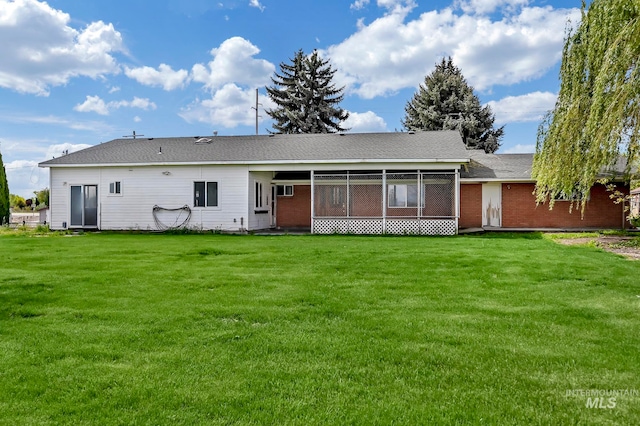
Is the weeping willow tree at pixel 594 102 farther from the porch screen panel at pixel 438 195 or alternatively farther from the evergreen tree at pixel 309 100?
the evergreen tree at pixel 309 100

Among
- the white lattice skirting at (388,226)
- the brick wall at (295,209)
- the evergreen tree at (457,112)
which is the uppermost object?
the evergreen tree at (457,112)

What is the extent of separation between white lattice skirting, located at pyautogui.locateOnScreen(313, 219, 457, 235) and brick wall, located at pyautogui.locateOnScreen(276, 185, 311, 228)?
9.50ft

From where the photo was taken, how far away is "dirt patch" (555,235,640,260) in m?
11.2

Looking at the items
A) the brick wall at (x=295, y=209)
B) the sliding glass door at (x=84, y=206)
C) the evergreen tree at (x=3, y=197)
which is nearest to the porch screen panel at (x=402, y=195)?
the brick wall at (x=295, y=209)

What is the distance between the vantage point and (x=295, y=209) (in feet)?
66.2

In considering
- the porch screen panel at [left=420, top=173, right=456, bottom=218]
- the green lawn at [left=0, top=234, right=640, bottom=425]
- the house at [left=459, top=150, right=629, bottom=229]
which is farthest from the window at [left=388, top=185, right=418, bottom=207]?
the green lawn at [left=0, top=234, right=640, bottom=425]

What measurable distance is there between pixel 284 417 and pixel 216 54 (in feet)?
83.5

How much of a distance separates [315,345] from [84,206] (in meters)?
17.4

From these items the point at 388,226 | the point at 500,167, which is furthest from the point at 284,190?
the point at 500,167

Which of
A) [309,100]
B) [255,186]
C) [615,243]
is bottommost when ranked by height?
[615,243]

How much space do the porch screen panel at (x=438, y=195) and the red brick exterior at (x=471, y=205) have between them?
2.57 m

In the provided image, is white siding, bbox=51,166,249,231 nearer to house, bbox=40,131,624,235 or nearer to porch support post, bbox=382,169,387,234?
house, bbox=40,131,624,235

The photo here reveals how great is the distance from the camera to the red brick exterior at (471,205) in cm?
1942

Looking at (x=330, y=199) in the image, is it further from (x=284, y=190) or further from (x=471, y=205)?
(x=471, y=205)
